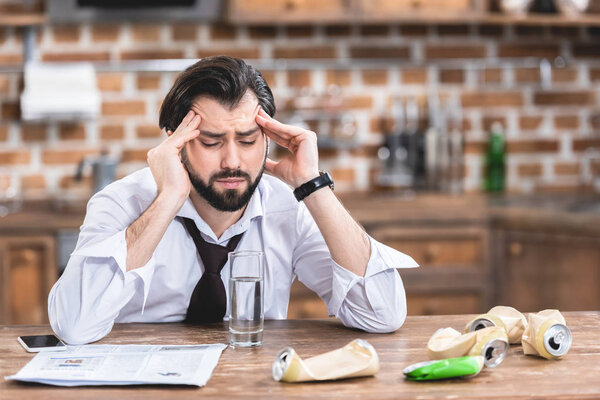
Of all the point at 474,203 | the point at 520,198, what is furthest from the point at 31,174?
the point at 520,198

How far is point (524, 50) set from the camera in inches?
161

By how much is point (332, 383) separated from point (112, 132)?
2674 mm

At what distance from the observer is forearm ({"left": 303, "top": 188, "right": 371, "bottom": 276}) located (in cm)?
189

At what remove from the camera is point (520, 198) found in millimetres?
3879

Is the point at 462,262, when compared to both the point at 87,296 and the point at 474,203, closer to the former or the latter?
the point at 474,203

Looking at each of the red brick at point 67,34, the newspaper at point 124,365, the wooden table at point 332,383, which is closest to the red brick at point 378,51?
the red brick at point 67,34

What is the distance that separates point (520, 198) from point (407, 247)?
0.72 metres

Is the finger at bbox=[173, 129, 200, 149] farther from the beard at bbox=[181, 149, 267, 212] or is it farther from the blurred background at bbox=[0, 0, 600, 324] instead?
the blurred background at bbox=[0, 0, 600, 324]

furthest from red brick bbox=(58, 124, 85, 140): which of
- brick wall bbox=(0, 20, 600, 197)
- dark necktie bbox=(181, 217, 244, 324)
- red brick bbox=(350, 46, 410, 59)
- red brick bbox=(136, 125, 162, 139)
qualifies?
dark necktie bbox=(181, 217, 244, 324)

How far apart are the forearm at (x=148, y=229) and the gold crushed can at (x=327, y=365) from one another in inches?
20.5

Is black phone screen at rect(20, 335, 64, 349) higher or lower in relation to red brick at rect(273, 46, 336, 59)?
lower

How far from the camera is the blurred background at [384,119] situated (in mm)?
3426

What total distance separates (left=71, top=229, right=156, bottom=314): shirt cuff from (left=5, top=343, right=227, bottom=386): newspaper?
21 cm

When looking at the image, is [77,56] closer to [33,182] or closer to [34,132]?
[34,132]
